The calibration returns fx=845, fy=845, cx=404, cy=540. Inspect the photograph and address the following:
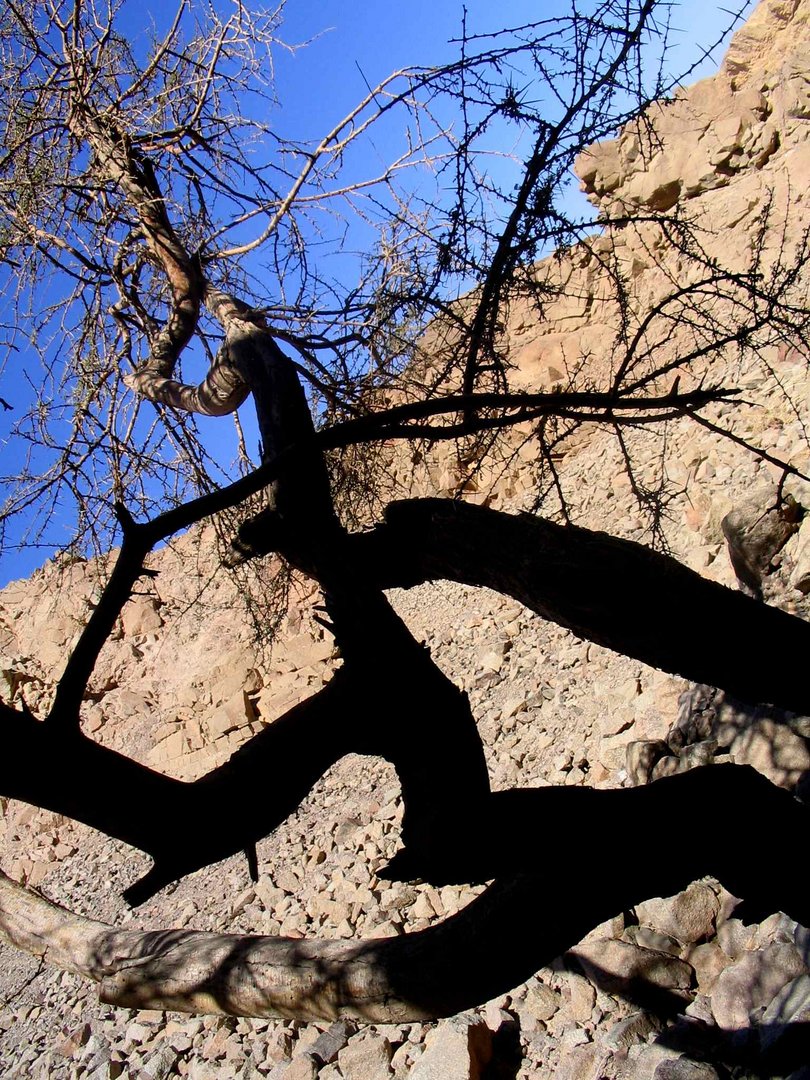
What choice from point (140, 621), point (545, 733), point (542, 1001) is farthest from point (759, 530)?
point (140, 621)

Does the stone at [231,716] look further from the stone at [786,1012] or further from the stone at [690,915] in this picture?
the stone at [786,1012]

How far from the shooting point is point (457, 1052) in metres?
3.84

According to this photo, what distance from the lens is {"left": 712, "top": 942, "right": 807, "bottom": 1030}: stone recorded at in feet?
11.2

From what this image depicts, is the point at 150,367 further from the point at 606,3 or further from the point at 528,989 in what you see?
the point at 528,989

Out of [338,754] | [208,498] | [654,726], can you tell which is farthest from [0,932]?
[654,726]

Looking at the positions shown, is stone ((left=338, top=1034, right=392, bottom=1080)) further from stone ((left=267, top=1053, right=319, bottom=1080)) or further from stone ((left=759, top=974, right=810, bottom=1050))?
stone ((left=759, top=974, right=810, bottom=1050))

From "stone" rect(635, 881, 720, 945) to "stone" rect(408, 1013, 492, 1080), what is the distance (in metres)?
0.99

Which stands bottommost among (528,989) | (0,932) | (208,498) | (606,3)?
(528,989)

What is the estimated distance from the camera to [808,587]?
4879 millimetres

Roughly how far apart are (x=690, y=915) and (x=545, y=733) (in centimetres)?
236

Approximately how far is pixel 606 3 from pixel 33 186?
3490mm

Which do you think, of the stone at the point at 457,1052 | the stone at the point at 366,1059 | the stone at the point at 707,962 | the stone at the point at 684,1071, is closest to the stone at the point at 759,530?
the stone at the point at 707,962

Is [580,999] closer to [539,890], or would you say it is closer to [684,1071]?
[684,1071]

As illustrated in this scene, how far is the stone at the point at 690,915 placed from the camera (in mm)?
4008
